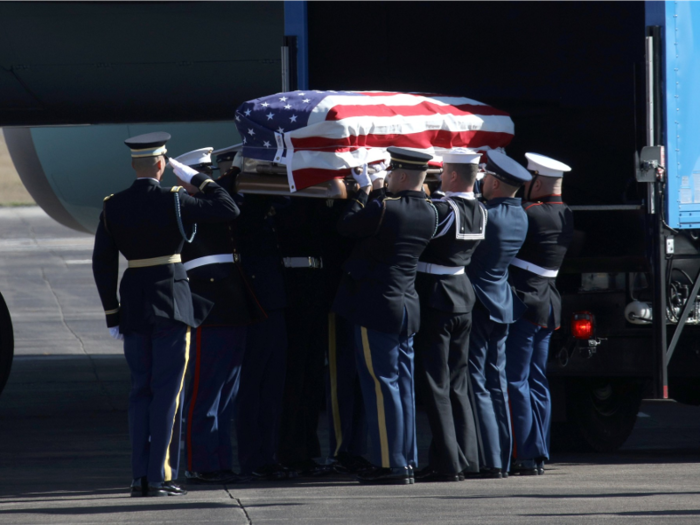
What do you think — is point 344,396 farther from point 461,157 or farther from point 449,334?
point 461,157

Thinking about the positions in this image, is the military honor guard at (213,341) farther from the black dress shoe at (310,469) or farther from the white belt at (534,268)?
the white belt at (534,268)

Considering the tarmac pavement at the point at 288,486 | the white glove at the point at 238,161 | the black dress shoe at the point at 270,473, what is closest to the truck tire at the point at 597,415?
the tarmac pavement at the point at 288,486

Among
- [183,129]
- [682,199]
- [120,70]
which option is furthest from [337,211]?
[183,129]

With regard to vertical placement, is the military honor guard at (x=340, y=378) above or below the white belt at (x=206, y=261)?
below

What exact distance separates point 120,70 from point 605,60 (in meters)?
3.07

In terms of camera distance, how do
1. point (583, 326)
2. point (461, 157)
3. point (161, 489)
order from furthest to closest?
point (583, 326) < point (461, 157) < point (161, 489)

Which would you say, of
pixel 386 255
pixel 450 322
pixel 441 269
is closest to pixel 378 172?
pixel 386 255

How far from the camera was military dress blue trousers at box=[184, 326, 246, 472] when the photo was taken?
5402 mm

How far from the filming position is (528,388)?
5.83 m

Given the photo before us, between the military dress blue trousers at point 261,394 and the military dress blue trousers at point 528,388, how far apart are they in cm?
113

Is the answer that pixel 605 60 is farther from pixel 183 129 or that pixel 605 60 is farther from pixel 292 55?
pixel 183 129

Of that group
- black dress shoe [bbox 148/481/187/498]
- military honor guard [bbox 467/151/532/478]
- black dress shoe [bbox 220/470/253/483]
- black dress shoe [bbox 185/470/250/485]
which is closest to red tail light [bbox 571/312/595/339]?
military honor guard [bbox 467/151/532/478]

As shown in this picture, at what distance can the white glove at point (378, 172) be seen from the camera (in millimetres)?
5496

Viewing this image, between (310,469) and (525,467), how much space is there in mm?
1033
